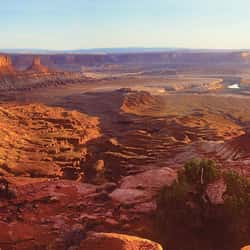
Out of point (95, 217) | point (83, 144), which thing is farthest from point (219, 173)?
point (83, 144)

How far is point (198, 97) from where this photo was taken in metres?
62.7

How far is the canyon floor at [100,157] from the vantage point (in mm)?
11000

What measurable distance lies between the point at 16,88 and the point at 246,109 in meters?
45.9

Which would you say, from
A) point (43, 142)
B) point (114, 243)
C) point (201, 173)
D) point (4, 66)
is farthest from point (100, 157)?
point (4, 66)

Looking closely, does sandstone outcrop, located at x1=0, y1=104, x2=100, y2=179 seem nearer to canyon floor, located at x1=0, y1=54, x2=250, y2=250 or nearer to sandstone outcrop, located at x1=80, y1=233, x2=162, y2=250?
canyon floor, located at x1=0, y1=54, x2=250, y2=250

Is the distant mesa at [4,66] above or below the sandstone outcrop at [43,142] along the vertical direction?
above

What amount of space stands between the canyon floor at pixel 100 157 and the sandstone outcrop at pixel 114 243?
0.26 metres

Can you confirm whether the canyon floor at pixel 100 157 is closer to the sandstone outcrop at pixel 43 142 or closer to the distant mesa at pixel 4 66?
the sandstone outcrop at pixel 43 142

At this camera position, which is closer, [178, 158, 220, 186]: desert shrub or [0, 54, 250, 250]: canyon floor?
[178, 158, 220, 186]: desert shrub

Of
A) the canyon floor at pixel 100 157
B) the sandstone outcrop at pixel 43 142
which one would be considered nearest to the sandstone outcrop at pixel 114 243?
the canyon floor at pixel 100 157

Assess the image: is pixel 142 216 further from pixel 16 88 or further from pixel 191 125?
pixel 16 88

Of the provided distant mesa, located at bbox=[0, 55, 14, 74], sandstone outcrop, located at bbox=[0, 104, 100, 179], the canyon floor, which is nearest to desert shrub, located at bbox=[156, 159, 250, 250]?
the canyon floor

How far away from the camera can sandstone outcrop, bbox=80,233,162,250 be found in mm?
8023

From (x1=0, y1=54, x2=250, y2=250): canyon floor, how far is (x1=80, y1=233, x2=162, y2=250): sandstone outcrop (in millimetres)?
255
